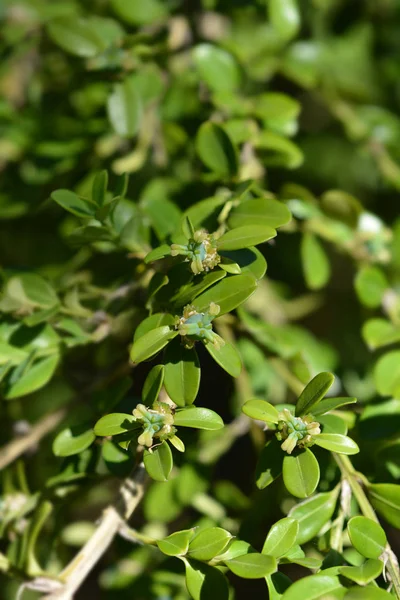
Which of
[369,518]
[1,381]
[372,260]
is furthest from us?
[372,260]

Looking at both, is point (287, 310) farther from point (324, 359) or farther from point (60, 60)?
point (60, 60)

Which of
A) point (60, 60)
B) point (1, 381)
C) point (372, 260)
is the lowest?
point (372, 260)

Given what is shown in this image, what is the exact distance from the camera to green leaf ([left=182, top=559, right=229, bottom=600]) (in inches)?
24.3

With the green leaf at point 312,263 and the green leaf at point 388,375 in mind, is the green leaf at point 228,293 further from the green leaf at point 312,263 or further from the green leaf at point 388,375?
the green leaf at point 312,263

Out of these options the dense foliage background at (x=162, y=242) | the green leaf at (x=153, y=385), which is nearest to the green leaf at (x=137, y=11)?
the dense foliage background at (x=162, y=242)

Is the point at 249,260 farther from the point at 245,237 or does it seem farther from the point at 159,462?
the point at 159,462

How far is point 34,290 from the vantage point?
30.2 inches

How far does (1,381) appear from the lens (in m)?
0.74

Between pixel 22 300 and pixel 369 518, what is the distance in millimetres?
428

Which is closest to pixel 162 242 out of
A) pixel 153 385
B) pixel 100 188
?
pixel 100 188

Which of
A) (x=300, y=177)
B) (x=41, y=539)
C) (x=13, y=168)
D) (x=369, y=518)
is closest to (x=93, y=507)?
(x=41, y=539)

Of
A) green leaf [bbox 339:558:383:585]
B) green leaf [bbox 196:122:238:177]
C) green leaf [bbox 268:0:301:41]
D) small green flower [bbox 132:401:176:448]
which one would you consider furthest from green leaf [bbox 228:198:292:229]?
green leaf [bbox 268:0:301:41]

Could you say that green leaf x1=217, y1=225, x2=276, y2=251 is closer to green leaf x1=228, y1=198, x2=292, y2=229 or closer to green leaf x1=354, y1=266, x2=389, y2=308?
green leaf x1=228, y1=198, x2=292, y2=229

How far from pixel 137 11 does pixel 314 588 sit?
2.99ft
